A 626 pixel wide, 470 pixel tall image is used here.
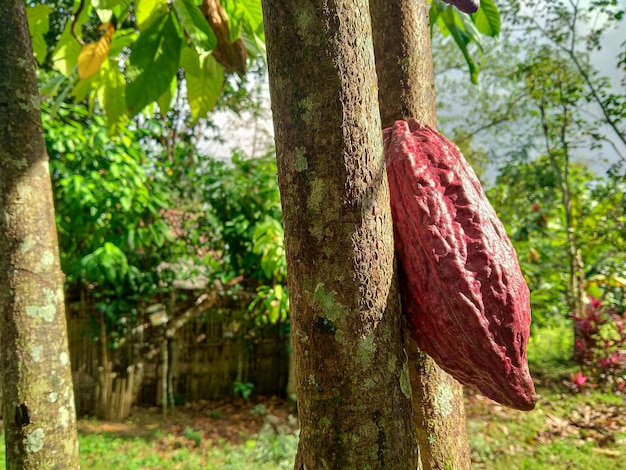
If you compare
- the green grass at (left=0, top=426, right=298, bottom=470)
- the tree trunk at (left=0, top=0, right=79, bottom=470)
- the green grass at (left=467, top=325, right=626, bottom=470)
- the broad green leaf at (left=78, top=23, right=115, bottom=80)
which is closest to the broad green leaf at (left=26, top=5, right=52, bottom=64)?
the broad green leaf at (left=78, top=23, right=115, bottom=80)

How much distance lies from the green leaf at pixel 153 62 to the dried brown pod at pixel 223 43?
95 mm

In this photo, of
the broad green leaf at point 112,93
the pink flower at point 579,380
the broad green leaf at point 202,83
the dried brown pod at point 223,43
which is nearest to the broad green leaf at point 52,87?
the broad green leaf at point 112,93

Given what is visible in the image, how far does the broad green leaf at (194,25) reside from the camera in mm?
1101

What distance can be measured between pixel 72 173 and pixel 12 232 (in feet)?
10.1

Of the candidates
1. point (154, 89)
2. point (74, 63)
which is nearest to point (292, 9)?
point (154, 89)

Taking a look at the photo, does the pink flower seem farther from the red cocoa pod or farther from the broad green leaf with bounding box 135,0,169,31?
the broad green leaf with bounding box 135,0,169,31

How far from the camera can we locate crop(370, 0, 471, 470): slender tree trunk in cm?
69

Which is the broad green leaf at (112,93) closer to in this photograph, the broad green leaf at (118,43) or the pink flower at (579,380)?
the broad green leaf at (118,43)

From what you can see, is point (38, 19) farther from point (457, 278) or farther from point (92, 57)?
point (457, 278)

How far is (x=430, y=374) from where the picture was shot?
2.28 feet

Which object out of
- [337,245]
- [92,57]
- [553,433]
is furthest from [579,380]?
[337,245]

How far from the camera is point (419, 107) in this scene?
2.54 ft

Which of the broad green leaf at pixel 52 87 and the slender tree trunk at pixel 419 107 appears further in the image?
the broad green leaf at pixel 52 87

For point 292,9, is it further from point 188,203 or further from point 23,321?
point 188,203
